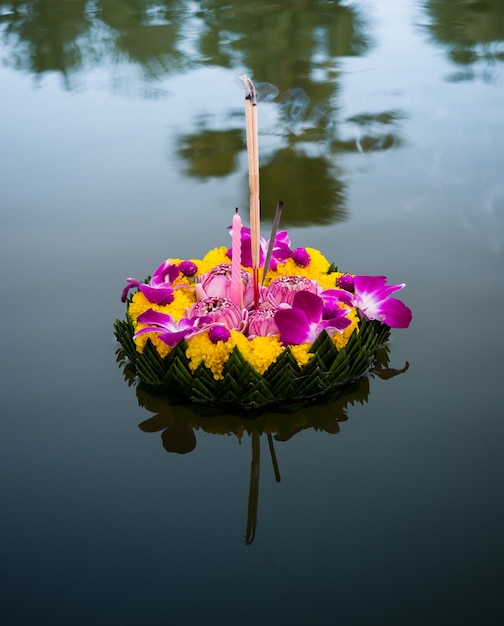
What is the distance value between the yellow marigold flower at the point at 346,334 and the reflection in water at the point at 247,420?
0.20 ft

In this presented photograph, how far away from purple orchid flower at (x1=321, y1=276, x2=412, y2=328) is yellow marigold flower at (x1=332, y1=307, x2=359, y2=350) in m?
0.02

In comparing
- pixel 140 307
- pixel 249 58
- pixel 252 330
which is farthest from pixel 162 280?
pixel 249 58

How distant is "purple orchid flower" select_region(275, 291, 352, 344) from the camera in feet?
3.53

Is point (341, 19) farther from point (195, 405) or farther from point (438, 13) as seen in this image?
point (195, 405)

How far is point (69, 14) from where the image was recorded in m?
2.74

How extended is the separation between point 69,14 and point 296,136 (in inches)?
45.9

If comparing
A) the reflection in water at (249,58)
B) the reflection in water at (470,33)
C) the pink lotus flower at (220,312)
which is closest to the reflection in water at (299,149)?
the reflection in water at (249,58)

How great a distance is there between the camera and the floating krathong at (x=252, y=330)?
1.06 m

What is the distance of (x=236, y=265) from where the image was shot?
1.12m

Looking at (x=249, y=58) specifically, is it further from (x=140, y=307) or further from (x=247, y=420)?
(x=247, y=420)

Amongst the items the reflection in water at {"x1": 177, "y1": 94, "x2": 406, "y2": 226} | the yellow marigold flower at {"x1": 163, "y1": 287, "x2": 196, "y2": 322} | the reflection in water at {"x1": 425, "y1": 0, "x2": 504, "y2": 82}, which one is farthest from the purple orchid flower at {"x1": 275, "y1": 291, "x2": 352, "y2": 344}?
the reflection in water at {"x1": 425, "y1": 0, "x2": 504, "y2": 82}

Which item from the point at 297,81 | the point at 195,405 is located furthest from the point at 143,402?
the point at 297,81

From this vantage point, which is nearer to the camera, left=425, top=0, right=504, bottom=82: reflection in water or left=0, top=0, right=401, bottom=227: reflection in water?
left=0, top=0, right=401, bottom=227: reflection in water

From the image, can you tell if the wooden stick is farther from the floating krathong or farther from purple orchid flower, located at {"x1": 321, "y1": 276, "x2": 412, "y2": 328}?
purple orchid flower, located at {"x1": 321, "y1": 276, "x2": 412, "y2": 328}
